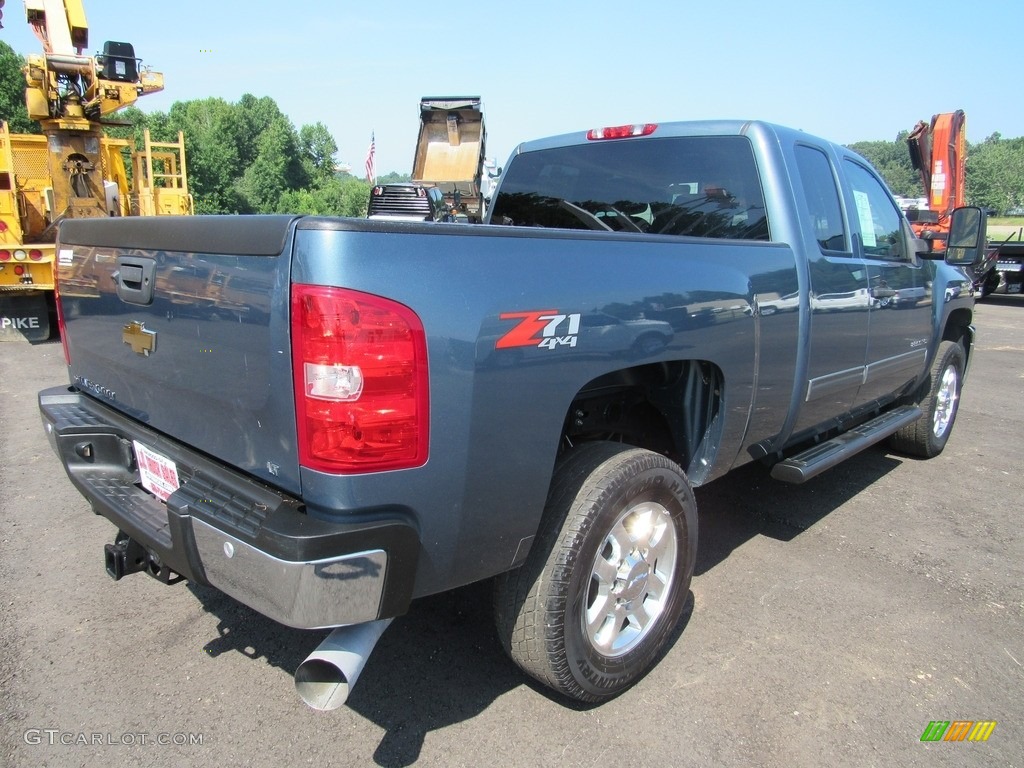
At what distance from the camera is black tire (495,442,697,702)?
7.48 ft

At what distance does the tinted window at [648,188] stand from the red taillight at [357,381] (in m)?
2.17

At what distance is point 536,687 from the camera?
267cm

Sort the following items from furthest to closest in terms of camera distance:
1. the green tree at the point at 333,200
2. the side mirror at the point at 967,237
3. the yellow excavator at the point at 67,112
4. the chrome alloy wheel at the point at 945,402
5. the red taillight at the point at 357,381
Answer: the green tree at the point at 333,200 < the yellow excavator at the point at 67,112 < the chrome alloy wheel at the point at 945,402 < the side mirror at the point at 967,237 < the red taillight at the point at 357,381

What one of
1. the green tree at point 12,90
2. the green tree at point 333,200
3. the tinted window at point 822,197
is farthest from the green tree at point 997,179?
the tinted window at point 822,197

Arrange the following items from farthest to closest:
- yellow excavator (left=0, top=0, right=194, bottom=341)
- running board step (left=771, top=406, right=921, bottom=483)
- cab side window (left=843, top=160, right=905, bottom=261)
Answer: yellow excavator (left=0, top=0, right=194, bottom=341), cab side window (left=843, top=160, right=905, bottom=261), running board step (left=771, top=406, right=921, bottom=483)

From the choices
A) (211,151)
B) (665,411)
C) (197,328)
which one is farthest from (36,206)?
(211,151)

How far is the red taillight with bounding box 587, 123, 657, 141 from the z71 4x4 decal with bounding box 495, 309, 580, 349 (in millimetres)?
1999

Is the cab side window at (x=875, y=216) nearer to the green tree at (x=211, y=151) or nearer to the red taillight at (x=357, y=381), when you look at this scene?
the red taillight at (x=357, y=381)

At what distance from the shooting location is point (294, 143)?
69125 mm

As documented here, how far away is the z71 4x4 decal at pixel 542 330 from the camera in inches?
77.4

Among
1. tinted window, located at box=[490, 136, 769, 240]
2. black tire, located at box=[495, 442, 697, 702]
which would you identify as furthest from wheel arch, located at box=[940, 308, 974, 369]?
black tire, located at box=[495, 442, 697, 702]

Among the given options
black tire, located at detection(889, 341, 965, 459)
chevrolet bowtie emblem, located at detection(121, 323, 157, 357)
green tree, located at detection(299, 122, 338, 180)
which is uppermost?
green tree, located at detection(299, 122, 338, 180)

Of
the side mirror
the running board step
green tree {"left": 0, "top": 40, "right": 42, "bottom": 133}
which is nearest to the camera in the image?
the running board step

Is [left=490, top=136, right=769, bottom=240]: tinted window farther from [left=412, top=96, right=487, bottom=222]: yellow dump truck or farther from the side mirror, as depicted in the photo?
[left=412, top=96, right=487, bottom=222]: yellow dump truck
